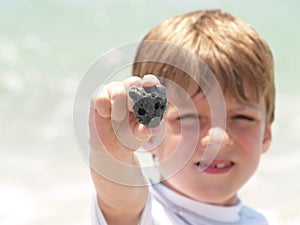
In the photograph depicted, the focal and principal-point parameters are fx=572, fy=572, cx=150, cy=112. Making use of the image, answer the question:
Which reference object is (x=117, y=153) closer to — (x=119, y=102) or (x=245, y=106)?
(x=119, y=102)

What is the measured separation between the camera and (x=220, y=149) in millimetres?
2059

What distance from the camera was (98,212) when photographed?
1.52 meters

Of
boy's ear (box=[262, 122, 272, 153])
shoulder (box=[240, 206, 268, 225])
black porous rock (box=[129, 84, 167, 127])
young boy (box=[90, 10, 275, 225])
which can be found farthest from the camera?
boy's ear (box=[262, 122, 272, 153])

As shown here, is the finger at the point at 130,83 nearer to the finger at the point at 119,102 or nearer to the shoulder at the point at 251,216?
the finger at the point at 119,102

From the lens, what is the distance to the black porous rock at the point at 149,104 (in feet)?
3.55

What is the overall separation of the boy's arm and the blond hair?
0.68m

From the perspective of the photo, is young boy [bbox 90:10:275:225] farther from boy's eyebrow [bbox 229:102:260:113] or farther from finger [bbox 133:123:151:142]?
finger [bbox 133:123:151:142]

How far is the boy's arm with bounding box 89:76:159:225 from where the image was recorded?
1161mm

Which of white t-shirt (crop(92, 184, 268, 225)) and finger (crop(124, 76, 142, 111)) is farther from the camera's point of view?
white t-shirt (crop(92, 184, 268, 225))

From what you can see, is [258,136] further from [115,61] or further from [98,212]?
[115,61]

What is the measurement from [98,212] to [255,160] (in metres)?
0.82

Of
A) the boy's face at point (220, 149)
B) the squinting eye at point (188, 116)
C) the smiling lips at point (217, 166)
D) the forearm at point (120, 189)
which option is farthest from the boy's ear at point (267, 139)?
the forearm at point (120, 189)

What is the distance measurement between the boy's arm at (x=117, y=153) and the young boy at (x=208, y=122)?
4 centimetres

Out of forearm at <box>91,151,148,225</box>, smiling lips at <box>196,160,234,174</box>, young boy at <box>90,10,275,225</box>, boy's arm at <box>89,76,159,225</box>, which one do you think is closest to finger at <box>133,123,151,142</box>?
boy's arm at <box>89,76,159,225</box>
